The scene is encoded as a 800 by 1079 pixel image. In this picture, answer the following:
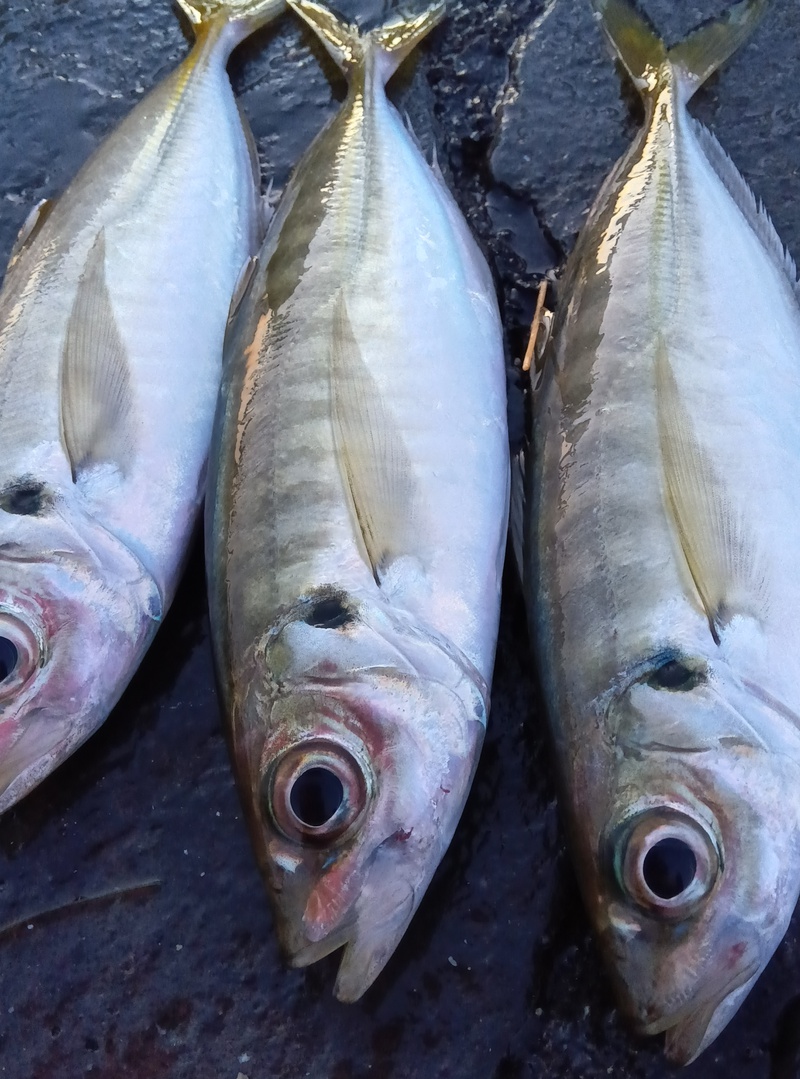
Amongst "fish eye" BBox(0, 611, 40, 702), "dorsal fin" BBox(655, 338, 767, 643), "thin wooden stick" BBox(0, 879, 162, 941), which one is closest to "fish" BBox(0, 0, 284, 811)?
"fish eye" BBox(0, 611, 40, 702)

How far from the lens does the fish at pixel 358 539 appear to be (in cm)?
148

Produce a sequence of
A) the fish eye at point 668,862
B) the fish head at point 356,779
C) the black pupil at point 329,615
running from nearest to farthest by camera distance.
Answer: the fish eye at point 668,862 → the fish head at point 356,779 → the black pupil at point 329,615

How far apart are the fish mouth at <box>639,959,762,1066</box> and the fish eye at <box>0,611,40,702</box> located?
1.28 metres

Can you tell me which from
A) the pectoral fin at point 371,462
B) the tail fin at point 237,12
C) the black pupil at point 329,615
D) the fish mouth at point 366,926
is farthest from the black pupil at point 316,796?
the tail fin at point 237,12

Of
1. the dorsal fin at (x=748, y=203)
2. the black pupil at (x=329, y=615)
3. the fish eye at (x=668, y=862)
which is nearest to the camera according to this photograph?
the fish eye at (x=668, y=862)

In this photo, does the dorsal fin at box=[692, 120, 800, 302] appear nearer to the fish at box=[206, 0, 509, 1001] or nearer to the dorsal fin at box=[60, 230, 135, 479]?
the fish at box=[206, 0, 509, 1001]

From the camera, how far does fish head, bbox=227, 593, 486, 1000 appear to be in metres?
1.46

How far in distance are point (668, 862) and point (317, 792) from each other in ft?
1.89

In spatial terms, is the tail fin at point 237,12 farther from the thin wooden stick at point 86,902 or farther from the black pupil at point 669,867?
the black pupil at point 669,867

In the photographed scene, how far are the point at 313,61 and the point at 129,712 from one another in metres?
→ 1.99

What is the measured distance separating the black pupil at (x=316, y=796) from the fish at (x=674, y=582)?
415mm

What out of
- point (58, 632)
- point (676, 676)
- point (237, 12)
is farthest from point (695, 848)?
point (237, 12)

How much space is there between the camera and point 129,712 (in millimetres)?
2041

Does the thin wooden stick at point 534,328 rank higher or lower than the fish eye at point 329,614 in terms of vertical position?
higher
